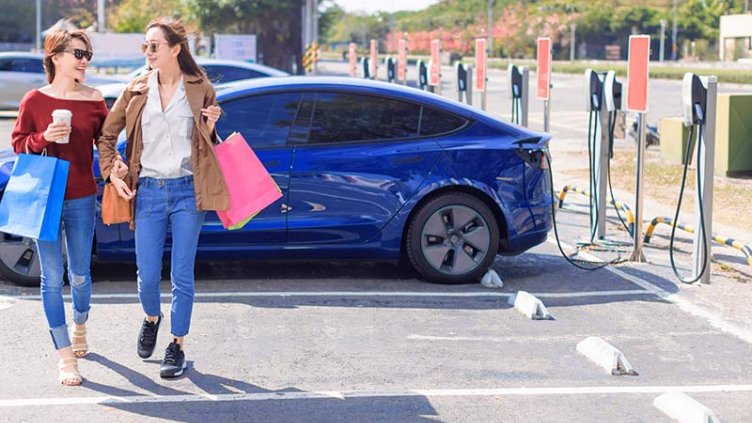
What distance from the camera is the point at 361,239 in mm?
8336

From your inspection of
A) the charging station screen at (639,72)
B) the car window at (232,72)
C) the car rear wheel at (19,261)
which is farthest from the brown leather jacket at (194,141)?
the car window at (232,72)

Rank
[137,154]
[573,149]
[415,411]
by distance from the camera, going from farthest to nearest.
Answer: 1. [573,149]
2. [137,154]
3. [415,411]

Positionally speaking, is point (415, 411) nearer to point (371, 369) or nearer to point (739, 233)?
point (371, 369)

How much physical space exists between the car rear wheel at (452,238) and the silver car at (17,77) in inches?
786

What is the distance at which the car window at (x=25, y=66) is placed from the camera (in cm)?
2767

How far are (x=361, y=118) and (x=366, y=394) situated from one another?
3139 mm

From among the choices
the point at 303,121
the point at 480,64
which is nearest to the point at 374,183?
the point at 303,121

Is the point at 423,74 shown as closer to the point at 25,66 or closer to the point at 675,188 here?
the point at 675,188

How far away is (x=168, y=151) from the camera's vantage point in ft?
19.1

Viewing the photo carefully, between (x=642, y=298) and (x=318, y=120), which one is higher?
(x=318, y=120)

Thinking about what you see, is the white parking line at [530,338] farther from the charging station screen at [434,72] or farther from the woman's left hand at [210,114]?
the charging station screen at [434,72]

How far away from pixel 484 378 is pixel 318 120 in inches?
114

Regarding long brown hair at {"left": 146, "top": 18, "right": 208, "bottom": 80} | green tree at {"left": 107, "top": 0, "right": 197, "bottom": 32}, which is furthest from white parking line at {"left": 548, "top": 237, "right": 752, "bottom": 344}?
green tree at {"left": 107, "top": 0, "right": 197, "bottom": 32}

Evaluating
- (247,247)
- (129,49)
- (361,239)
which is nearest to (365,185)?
(361,239)
